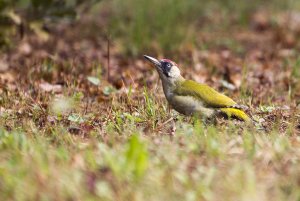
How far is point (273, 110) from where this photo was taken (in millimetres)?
5738

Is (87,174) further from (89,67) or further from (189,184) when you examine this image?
(89,67)

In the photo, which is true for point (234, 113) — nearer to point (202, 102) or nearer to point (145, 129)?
point (202, 102)

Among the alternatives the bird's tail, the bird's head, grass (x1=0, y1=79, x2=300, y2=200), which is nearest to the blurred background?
the bird's head

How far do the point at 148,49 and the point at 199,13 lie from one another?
2304 millimetres

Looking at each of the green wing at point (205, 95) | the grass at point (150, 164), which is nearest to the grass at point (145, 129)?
the grass at point (150, 164)

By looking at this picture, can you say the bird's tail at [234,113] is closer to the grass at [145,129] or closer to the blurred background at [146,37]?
the grass at [145,129]

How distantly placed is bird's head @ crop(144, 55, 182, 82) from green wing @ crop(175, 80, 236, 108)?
5.6 inches

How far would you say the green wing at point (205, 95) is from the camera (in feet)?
17.7

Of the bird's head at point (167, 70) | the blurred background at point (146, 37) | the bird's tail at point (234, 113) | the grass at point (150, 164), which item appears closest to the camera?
the grass at point (150, 164)

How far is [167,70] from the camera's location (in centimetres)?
571

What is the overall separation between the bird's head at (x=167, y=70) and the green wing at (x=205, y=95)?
0.14 m

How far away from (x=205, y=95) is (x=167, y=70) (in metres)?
0.44

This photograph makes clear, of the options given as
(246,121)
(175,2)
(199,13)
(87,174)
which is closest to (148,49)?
(175,2)

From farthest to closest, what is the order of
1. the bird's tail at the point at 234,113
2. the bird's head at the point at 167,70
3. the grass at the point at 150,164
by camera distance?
the bird's head at the point at 167,70 → the bird's tail at the point at 234,113 → the grass at the point at 150,164
